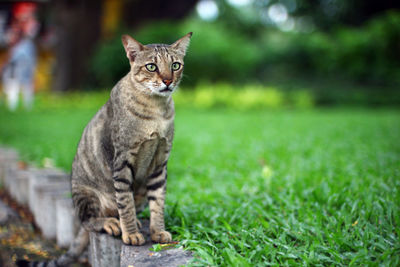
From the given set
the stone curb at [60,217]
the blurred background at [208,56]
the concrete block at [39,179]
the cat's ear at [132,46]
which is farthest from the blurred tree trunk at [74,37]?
the cat's ear at [132,46]

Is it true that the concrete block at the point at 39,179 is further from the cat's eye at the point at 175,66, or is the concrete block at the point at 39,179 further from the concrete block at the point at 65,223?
the cat's eye at the point at 175,66

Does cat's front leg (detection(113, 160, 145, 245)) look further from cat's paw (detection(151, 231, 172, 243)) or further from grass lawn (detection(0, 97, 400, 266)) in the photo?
grass lawn (detection(0, 97, 400, 266))

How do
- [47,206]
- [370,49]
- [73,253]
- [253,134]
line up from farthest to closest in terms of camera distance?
[370,49] → [253,134] → [47,206] → [73,253]

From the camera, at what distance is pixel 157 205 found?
2.09 m

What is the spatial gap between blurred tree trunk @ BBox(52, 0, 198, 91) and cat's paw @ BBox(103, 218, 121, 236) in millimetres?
10509

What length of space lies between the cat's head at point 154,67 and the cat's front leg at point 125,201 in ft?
1.41

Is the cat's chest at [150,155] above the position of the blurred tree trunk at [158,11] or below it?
below

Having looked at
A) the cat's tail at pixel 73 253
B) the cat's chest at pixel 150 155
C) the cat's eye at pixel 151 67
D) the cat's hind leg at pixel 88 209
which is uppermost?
the cat's eye at pixel 151 67

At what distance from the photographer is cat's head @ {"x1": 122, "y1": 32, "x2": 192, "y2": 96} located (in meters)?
1.90

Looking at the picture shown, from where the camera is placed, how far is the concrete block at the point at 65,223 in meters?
2.51

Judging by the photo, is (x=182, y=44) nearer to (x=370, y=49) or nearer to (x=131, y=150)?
(x=131, y=150)

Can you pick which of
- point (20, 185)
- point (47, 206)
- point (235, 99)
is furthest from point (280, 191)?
point (235, 99)

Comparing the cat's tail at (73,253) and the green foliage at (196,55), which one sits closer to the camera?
the cat's tail at (73,253)

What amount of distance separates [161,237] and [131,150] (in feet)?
1.65
